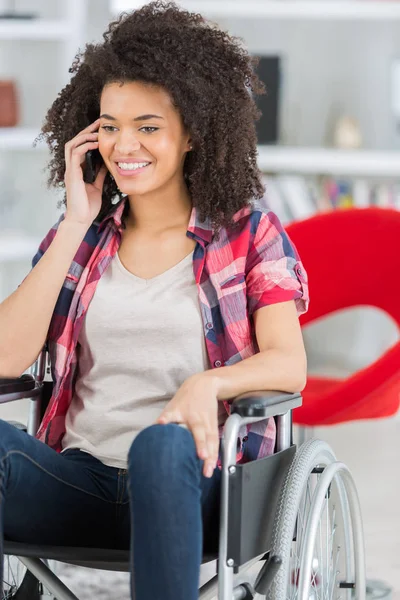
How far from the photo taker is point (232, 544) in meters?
1.51

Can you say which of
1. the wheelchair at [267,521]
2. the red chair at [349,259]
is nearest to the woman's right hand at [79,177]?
the wheelchair at [267,521]

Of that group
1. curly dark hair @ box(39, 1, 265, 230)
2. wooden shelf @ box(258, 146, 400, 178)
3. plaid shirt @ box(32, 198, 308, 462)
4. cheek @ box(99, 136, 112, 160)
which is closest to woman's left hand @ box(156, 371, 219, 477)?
plaid shirt @ box(32, 198, 308, 462)

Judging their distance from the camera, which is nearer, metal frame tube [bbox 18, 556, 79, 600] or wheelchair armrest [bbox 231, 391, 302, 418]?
wheelchair armrest [bbox 231, 391, 302, 418]

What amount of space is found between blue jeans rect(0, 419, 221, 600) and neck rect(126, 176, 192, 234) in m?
0.41

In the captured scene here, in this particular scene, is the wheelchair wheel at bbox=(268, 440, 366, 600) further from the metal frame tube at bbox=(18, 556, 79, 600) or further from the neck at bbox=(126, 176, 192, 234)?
the neck at bbox=(126, 176, 192, 234)

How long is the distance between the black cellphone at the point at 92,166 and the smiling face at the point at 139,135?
82 mm

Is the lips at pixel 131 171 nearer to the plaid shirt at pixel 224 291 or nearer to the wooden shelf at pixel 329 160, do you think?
the plaid shirt at pixel 224 291

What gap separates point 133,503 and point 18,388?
0.41m

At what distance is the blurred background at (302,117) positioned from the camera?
4.06 metres

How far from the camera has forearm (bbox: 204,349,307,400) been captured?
1.58 metres

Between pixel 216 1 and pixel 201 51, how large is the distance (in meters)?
2.50

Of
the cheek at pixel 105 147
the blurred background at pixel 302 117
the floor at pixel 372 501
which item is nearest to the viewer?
the cheek at pixel 105 147

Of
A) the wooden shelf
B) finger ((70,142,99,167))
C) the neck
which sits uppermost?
finger ((70,142,99,167))

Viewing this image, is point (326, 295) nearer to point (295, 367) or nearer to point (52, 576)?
point (295, 367)
